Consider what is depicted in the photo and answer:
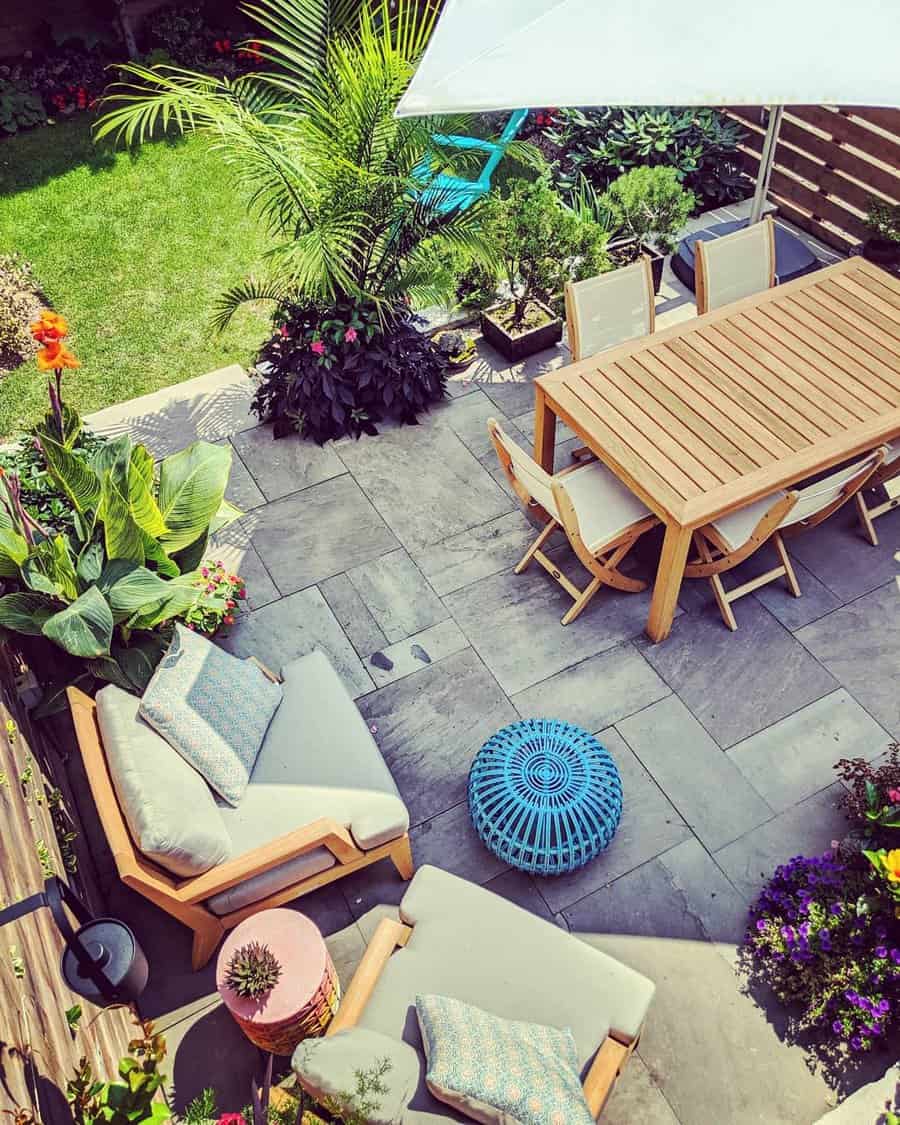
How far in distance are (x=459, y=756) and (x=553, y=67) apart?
3.10 meters

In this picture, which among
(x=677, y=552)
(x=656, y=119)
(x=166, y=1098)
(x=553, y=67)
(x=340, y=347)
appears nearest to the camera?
(x=166, y=1098)

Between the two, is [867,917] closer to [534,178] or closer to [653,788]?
[653,788]

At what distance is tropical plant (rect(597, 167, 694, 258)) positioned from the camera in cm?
611

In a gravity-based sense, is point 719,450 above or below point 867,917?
above

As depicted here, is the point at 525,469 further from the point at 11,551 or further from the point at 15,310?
the point at 15,310

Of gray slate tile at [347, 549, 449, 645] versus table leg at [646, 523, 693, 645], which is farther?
gray slate tile at [347, 549, 449, 645]

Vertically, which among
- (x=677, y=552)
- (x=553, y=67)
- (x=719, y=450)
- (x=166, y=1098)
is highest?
(x=553, y=67)

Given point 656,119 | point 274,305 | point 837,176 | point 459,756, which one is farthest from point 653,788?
point 656,119

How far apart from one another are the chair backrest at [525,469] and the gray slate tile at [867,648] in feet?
5.12

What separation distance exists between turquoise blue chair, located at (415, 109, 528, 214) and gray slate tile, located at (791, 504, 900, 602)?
2.77m

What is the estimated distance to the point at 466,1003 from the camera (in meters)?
2.91

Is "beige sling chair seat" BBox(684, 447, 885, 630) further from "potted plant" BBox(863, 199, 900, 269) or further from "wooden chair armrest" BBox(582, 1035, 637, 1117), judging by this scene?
"potted plant" BBox(863, 199, 900, 269)

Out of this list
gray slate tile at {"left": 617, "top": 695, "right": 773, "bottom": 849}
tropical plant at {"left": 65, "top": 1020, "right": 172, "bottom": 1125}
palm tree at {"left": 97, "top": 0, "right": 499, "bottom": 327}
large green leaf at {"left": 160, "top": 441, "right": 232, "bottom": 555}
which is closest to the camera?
tropical plant at {"left": 65, "top": 1020, "right": 172, "bottom": 1125}

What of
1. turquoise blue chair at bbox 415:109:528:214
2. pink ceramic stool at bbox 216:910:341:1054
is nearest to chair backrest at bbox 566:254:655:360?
turquoise blue chair at bbox 415:109:528:214
